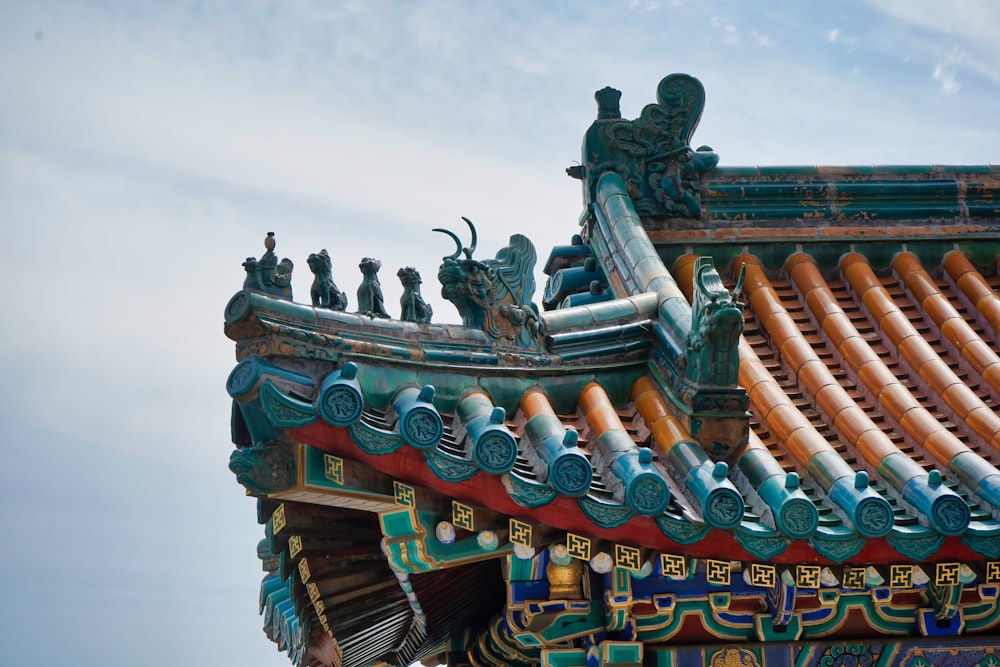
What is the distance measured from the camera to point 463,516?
8203mm

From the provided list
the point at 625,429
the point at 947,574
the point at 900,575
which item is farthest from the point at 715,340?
the point at 947,574

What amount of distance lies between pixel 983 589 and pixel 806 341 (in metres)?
2.42

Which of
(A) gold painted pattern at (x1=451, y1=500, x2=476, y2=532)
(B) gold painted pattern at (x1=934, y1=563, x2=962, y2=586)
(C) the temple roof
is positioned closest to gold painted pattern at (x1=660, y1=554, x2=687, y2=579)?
(C) the temple roof

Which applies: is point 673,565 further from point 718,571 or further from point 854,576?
point 854,576

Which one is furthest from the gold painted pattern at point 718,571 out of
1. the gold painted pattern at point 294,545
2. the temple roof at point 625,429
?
the gold painted pattern at point 294,545

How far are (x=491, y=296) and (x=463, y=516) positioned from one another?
1.47 m

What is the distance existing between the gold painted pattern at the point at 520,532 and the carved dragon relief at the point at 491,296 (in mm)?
1314

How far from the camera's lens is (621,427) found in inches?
352

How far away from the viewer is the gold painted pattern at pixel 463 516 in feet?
26.9

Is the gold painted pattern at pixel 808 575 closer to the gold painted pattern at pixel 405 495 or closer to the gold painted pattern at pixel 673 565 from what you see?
the gold painted pattern at pixel 673 565

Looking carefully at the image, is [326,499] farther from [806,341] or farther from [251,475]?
[806,341]

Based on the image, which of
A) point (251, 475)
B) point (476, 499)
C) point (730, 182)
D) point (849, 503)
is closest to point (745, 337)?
point (730, 182)

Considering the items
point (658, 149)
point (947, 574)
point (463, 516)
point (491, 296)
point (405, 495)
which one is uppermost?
point (658, 149)

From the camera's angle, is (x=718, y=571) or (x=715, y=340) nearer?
(x=718, y=571)
